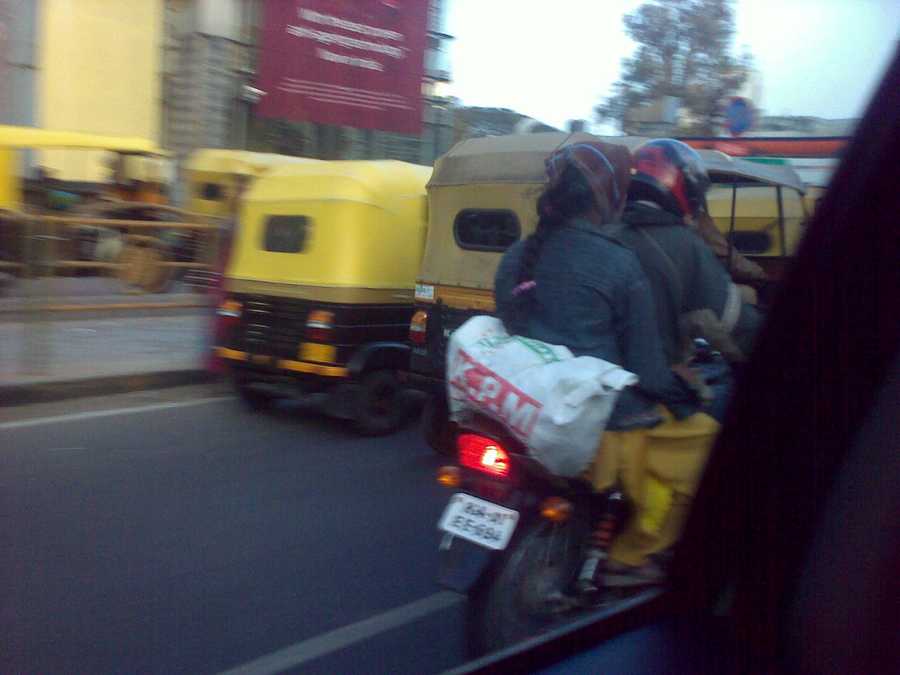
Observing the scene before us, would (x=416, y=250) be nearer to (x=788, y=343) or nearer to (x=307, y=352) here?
(x=307, y=352)

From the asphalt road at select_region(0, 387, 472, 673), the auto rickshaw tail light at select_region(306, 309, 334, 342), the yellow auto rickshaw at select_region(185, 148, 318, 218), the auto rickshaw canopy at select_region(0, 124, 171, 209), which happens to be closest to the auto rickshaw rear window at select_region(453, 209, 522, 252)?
the auto rickshaw tail light at select_region(306, 309, 334, 342)

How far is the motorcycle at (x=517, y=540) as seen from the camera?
122 inches

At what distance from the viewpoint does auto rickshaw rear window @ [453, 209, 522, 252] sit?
6.75m

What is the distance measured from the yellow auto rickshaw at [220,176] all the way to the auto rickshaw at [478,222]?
8128mm

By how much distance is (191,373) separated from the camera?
340 inches

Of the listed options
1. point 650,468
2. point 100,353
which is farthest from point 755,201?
point 100,353

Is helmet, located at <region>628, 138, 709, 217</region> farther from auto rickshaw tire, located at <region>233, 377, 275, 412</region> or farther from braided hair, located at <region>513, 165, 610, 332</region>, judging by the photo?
auto rickshaw tire, located at <region>233, 377, 275, 412</region>

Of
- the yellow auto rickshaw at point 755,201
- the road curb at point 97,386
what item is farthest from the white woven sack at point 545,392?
the road curb at point 97,386

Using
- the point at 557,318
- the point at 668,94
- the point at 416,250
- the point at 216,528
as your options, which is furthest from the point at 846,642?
the point at 668,94

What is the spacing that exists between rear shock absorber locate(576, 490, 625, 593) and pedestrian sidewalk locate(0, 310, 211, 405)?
5401 mm

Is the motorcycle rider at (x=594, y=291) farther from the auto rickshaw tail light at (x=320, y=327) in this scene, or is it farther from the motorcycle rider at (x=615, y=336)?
the auto rickshaw tail light at (x=320, y=327)

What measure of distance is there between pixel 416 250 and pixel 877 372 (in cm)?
598

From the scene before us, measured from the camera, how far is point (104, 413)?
288 inches

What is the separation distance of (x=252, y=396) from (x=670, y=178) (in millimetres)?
4942
